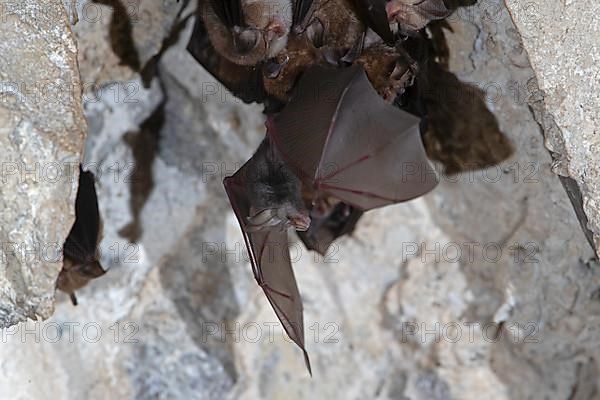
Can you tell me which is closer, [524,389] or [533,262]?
[533,262]

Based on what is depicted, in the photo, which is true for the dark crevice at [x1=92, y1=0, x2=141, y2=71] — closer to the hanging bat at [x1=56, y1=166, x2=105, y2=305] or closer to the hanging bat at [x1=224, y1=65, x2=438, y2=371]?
the hanging bat at [x1=56, y1=166, x2=105, y2=305]

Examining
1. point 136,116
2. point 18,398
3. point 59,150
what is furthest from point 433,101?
point 18,398

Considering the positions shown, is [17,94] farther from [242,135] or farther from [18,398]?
[242,135]

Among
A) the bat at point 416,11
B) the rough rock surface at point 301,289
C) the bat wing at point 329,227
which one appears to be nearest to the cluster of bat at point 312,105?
the bat at point 416,11

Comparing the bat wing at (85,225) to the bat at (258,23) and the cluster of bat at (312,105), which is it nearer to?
the cluster of bat at (312,105)

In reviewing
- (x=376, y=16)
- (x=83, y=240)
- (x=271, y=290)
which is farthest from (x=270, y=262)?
(x=376, y=16)

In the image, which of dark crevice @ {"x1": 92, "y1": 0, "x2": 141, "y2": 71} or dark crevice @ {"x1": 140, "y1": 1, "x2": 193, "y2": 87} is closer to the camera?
dark crevice @ {"x1": 92, "y1": 0, "x2": 141, "y2": 71}

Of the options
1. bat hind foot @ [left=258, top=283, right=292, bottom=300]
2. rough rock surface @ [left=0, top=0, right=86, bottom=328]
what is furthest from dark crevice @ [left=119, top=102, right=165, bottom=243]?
rough rock surface @ [left=0, top=0, right=86, bottom=328]

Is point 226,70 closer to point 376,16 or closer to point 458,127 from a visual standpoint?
point 376,16
